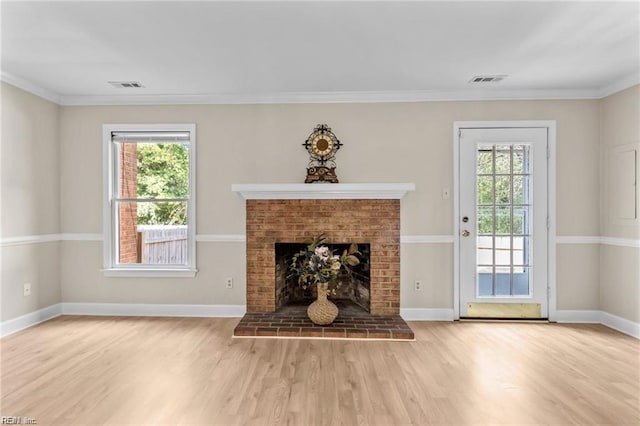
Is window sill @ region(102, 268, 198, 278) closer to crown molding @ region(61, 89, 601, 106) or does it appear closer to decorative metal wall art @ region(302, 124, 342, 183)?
decorative metal wall art @ region(302, 124, 342, 183)

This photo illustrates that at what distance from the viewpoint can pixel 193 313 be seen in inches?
163

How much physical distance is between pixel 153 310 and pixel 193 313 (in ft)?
1.56

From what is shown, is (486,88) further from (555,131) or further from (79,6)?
(79,6)

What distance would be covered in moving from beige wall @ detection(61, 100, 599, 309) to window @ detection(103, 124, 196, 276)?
132 millimetres

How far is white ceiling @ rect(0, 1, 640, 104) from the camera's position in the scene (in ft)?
7.79

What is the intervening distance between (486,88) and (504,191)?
1.15 m

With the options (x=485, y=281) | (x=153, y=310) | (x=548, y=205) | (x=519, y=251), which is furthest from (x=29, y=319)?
(x=548, y=205)

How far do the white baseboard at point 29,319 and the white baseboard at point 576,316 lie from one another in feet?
18.5

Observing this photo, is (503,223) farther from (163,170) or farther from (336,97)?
(163,170)

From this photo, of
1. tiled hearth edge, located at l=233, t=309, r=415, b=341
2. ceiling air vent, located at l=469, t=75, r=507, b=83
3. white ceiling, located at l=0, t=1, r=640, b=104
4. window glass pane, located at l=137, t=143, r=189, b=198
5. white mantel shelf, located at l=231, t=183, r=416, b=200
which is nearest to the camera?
white ceiling, located at l=0, t=1, r=640, b=104

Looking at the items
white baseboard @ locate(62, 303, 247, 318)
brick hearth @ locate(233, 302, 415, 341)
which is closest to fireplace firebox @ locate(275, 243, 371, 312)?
brick hearth @ locate(233, 302, 415, 341)

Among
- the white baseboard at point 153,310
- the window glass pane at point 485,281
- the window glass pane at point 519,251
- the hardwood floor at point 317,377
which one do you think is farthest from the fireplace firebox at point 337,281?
the window glass pane at point 519,251

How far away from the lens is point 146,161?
4.27m

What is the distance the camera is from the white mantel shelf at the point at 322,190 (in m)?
3.87
